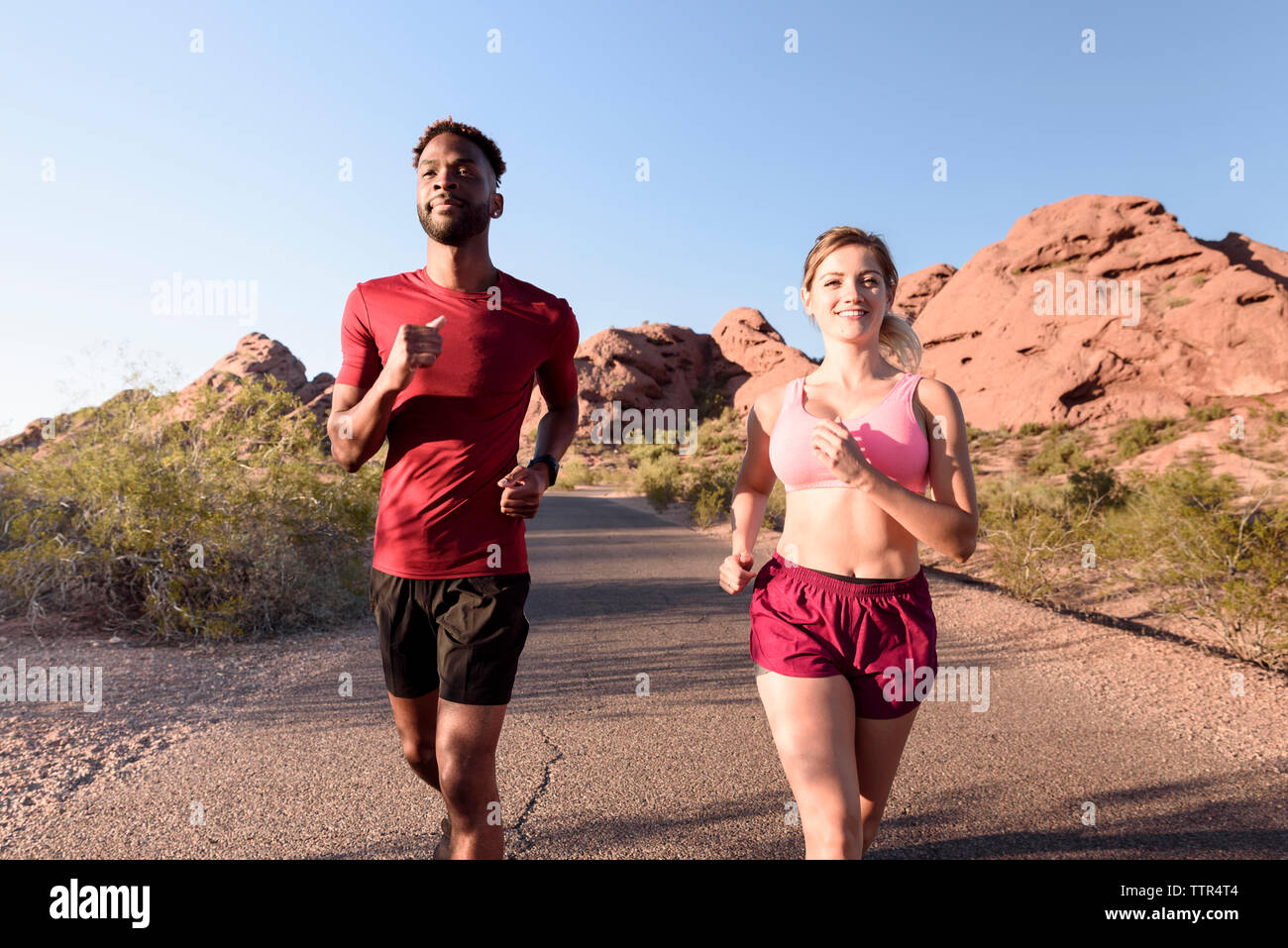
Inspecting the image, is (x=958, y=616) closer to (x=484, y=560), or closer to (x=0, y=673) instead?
(x=484, y=560)

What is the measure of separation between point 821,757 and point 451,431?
1.30 metres

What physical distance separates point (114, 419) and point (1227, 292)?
44.7 metres

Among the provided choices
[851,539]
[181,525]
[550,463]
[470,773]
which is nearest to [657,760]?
[470,773]

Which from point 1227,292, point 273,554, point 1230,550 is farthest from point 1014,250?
point 273,554

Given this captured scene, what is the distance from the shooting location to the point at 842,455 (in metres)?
1.77

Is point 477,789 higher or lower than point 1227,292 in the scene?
lower

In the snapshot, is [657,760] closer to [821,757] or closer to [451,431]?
[821,757]

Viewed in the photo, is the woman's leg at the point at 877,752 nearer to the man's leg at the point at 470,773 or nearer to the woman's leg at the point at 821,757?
the woman's leg at the point at 821,757

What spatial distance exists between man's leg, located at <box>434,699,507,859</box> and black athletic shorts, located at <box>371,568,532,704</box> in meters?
0.04

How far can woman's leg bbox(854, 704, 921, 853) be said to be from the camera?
73.8 inches

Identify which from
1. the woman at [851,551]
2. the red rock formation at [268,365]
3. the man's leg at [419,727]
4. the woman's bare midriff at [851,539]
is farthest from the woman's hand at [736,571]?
the red rock formation at [268,365]

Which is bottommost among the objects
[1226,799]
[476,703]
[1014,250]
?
[1226,799]

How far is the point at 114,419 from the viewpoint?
6898 mm
